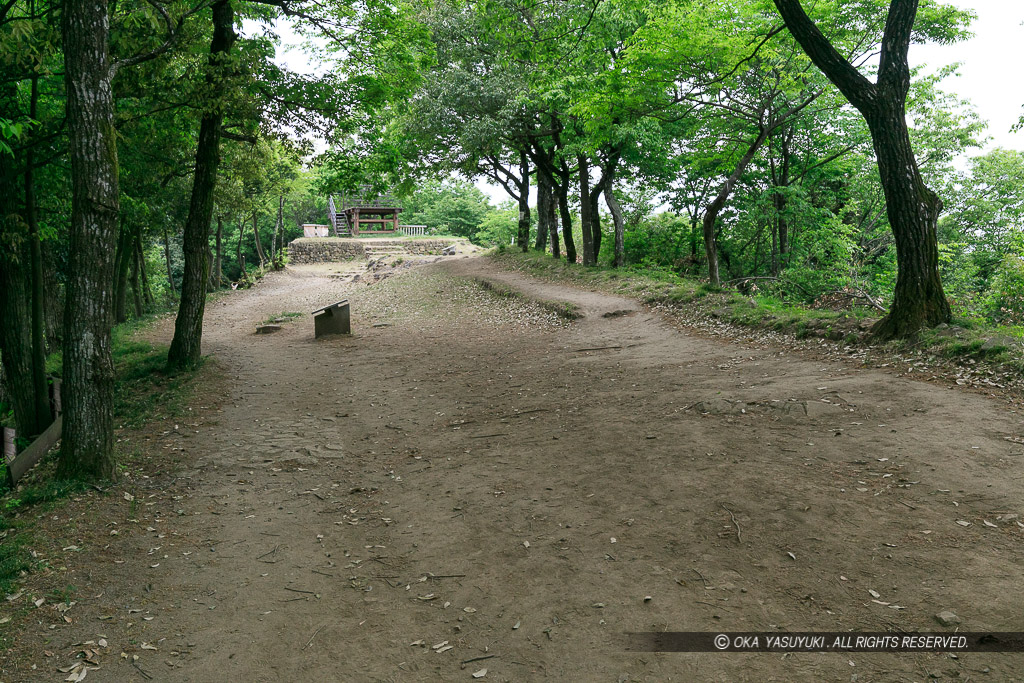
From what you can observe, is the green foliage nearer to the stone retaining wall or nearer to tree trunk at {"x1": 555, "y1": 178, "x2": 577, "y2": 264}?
the stone retaining wall

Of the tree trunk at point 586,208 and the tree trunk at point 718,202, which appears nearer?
the tree trunk at point 718,202

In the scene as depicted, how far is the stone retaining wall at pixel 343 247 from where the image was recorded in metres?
36.9

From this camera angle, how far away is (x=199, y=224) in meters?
10.5

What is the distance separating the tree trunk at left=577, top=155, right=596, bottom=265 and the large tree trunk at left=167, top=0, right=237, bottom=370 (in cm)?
1078

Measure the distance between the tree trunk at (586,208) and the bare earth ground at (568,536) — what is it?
11827mm

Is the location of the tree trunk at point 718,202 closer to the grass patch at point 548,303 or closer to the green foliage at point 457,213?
the grass patch at point 548,303

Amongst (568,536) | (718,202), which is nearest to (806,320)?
(718,202)

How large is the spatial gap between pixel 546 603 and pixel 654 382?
4841mm

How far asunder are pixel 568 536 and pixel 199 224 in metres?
8.86

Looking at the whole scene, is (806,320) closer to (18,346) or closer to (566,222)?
(18,346)

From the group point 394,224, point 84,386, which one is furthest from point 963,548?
point 394,224

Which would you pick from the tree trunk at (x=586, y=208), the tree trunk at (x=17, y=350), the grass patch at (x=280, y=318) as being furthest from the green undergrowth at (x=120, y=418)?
the tree trunk at (x=586, y=208)

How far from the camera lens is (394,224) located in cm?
4384

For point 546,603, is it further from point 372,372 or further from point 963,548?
point 372,372
